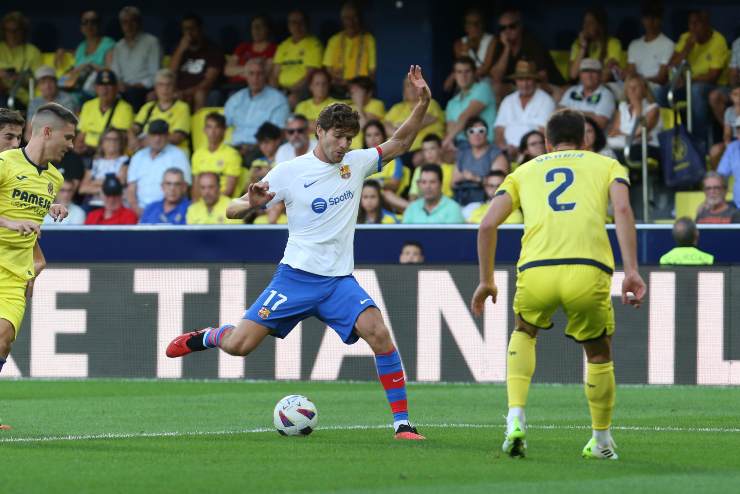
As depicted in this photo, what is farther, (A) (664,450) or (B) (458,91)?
(B) (458,91)

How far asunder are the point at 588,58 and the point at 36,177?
34.3 ft

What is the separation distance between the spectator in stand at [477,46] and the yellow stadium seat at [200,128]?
2.92 meters

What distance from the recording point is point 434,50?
65.5 feet

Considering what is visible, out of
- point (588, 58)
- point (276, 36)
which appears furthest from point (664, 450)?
point (276, 36)

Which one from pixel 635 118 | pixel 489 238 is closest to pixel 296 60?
pixel 635 118

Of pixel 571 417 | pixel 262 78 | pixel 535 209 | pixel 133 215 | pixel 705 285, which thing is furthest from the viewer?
pixel 262 78

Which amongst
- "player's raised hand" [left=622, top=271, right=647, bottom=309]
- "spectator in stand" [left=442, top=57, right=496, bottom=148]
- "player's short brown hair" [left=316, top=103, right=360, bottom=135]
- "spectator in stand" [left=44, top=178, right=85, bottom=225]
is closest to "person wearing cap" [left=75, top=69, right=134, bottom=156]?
"spectator in stand" [left=44, top=178, right=85, bottom=225]

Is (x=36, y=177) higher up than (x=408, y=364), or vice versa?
(x=36, y=177)

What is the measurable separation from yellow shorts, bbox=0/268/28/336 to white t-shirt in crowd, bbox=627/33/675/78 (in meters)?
10.8

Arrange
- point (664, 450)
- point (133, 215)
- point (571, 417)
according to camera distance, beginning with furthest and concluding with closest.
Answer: point (133, 215), point (571, 417), point (664, 450)

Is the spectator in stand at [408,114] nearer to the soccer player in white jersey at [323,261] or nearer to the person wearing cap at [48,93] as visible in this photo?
the person wearing cap at [48,93]

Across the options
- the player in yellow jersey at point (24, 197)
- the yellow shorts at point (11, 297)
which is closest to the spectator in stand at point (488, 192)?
the player in yellow jersey at point (24, 197)

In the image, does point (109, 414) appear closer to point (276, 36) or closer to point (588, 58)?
point (588, 58)

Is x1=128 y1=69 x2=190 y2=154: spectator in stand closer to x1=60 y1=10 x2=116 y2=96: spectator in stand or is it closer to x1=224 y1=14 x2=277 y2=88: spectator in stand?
x1=224 y1=14 x2=277 y2=88: spectator in stand
